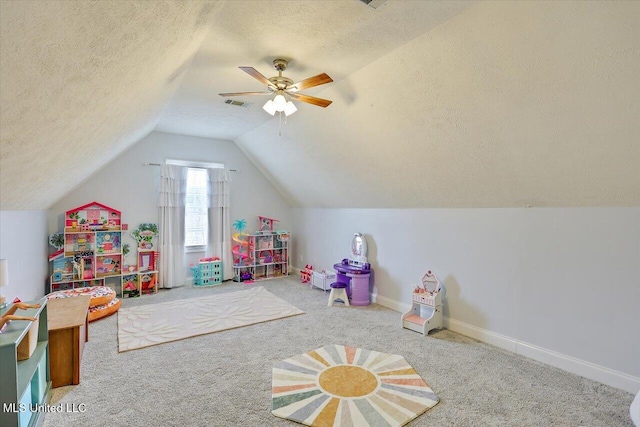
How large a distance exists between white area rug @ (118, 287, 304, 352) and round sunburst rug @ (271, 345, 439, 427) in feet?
3.84

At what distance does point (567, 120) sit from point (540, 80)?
0.34 metres

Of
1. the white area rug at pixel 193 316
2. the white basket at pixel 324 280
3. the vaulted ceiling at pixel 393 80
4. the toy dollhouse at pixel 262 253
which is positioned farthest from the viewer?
the toy dollhouse at pixel 262 253

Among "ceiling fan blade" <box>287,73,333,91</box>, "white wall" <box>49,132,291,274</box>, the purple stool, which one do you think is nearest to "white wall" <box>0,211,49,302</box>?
"white wall" <box>49,132,291,274</box>

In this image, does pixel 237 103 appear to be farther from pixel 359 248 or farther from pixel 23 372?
pixel 23 372

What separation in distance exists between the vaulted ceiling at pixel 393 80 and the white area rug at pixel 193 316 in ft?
5.29

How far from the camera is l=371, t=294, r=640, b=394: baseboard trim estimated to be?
7.46 ft

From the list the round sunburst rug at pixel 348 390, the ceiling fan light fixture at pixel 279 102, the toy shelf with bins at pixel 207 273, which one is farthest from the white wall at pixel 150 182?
the round sunburst rug at pixel 348 390

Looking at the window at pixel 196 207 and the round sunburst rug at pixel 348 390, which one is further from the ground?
the window at pixel 196 207

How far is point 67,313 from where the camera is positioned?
8.23 feet

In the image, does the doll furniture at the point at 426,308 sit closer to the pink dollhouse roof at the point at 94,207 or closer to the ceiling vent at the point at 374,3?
the ceiling vent at the point at 374,3

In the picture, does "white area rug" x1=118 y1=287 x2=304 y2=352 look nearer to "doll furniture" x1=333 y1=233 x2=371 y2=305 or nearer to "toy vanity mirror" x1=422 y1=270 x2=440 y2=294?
"doll furniture" x1=333 y1=233 x2=371 y2=305

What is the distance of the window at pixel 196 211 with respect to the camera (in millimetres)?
5332

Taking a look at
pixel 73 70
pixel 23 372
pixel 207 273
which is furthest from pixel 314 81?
pixel 207 273

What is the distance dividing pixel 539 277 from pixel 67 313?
13.3 ft
